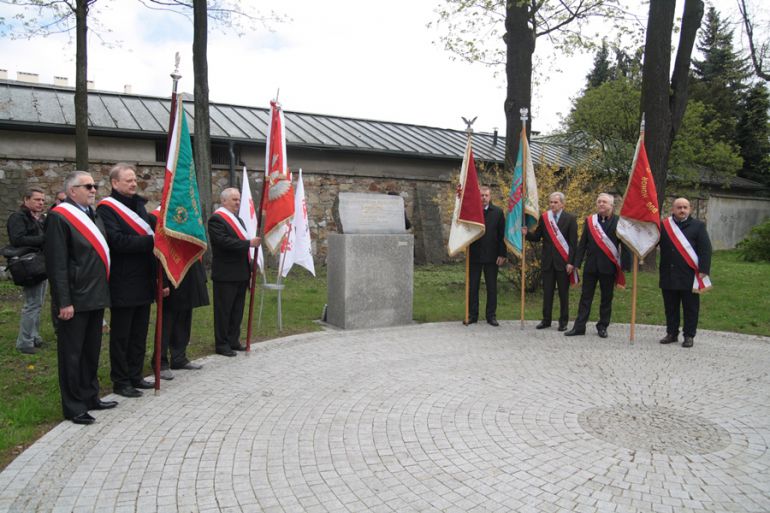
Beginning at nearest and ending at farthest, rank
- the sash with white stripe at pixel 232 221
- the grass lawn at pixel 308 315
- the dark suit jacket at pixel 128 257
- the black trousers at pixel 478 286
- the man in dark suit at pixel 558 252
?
1. the grass lawn at pixel 308 315
2. the dark suit jacket at pixel 128 257
3. the sash with white stripe at pixel 232 221
4. the man in dark suit at pixel 558 252
5. the black trousers at pixel 478 286

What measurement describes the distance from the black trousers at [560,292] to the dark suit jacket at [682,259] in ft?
4.23

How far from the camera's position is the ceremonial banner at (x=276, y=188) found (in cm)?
675

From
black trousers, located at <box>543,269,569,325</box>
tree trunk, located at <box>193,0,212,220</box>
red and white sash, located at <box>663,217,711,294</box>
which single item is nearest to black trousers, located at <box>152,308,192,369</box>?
black trousers, located at <box>543,269,569,325</box>

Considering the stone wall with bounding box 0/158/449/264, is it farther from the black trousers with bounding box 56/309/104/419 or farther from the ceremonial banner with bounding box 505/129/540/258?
the black trousers with bounding box 56/309/104/419

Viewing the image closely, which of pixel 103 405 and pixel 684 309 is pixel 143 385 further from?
pixel 684 309

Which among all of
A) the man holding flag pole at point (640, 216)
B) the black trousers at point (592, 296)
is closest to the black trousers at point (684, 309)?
the man holding flag pole at point (640, 216)

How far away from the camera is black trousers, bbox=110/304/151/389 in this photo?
4965mm

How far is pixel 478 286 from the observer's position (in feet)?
28.5

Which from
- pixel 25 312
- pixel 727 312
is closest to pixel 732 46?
pixel 727 312

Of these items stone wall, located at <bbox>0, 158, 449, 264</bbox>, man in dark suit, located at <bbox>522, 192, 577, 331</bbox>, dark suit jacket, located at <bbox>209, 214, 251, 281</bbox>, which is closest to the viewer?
dark suit jacket, located at <bbox>209, 214, 251, 281</bbox>

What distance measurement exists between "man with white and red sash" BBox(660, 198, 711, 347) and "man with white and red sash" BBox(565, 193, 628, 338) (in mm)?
Answer: 579

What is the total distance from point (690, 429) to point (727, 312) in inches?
261

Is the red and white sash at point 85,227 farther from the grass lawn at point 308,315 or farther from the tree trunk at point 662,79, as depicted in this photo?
the tree trunk at point 662,79

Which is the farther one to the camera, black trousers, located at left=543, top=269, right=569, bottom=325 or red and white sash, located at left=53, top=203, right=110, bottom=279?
black trousers, located at left=543, top=269, right=569, bottom=325
